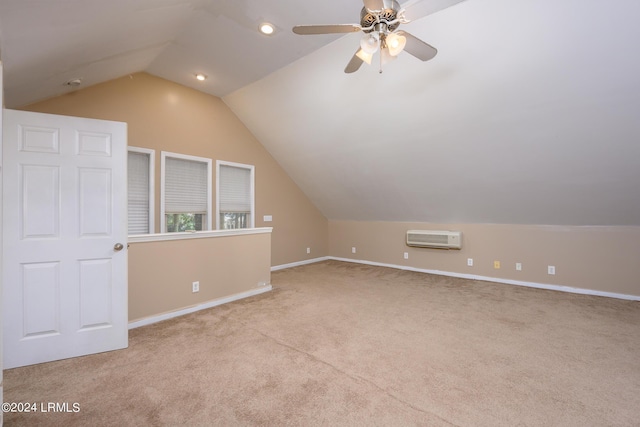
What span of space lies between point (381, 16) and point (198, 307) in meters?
3.46

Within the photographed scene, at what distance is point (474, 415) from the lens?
1.71 meters

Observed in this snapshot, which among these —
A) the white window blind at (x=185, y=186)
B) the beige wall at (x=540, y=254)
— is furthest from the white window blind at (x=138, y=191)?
the beige wall at (x=540, y=254)

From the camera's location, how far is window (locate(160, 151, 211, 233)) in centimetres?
426

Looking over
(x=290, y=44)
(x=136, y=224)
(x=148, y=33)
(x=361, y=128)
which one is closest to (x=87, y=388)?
(x=136, y=224)

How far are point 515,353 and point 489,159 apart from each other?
240cm

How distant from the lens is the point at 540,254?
4352 millimetres

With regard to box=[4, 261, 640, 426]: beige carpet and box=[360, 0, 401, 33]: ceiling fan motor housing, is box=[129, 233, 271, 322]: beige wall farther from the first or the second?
box=[360, 0, 401, 33]: ceiling fan motor housing

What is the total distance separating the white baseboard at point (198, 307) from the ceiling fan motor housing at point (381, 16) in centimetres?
335

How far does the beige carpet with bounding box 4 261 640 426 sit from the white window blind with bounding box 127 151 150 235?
1.71m

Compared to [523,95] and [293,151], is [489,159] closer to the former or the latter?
[523,95]

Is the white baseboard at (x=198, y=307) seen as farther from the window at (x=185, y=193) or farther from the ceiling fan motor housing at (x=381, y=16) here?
the ceiling fan motor housing at (x=381, y=16)

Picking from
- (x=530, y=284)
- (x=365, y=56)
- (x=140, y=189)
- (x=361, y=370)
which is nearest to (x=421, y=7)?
(x=365, y=56)

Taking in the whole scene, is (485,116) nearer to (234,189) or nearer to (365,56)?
(365,56)

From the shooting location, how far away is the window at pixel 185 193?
4.26 metres
